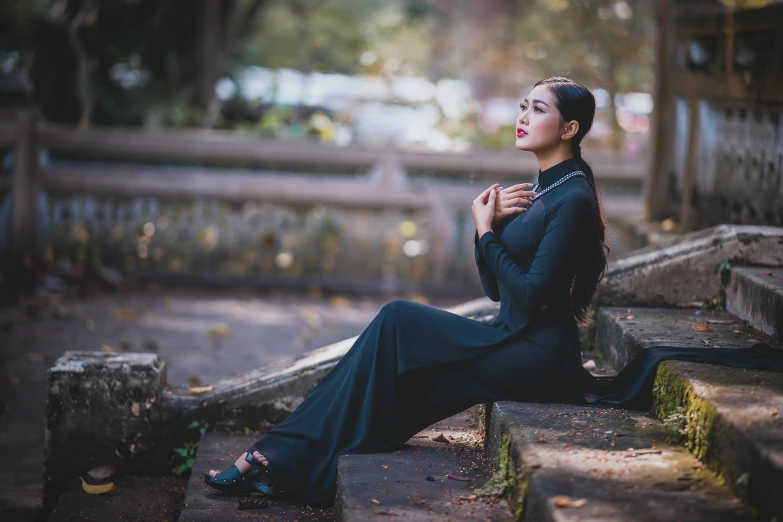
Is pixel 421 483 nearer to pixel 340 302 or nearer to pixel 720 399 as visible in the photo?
pixel 720 399

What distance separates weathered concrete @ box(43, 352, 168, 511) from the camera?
4.83 metres

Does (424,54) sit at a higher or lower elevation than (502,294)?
higher

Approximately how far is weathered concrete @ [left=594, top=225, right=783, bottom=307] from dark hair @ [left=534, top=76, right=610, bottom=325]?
1110mm

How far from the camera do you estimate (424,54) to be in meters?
26.4

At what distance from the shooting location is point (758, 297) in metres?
4.59

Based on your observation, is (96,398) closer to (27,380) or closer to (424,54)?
(27,380)

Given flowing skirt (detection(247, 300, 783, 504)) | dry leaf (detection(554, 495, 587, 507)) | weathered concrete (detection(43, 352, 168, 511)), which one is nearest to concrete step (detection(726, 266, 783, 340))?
flowing skirt (detection(247, 300, 783, 504))

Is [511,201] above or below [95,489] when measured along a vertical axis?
above

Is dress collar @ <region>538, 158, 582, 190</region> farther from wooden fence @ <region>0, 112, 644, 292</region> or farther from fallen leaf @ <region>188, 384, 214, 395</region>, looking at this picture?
wooden fence @ <region>0, 112, 644, 292</region>

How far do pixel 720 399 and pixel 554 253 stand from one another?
901 mm

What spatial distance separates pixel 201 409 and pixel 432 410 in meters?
1.49

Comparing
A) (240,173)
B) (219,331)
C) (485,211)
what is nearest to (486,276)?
(485,211)

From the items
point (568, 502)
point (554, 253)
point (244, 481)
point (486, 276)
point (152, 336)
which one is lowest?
point (152, 336)

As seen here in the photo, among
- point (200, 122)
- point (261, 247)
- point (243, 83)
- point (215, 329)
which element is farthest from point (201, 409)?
point (243, 83)
